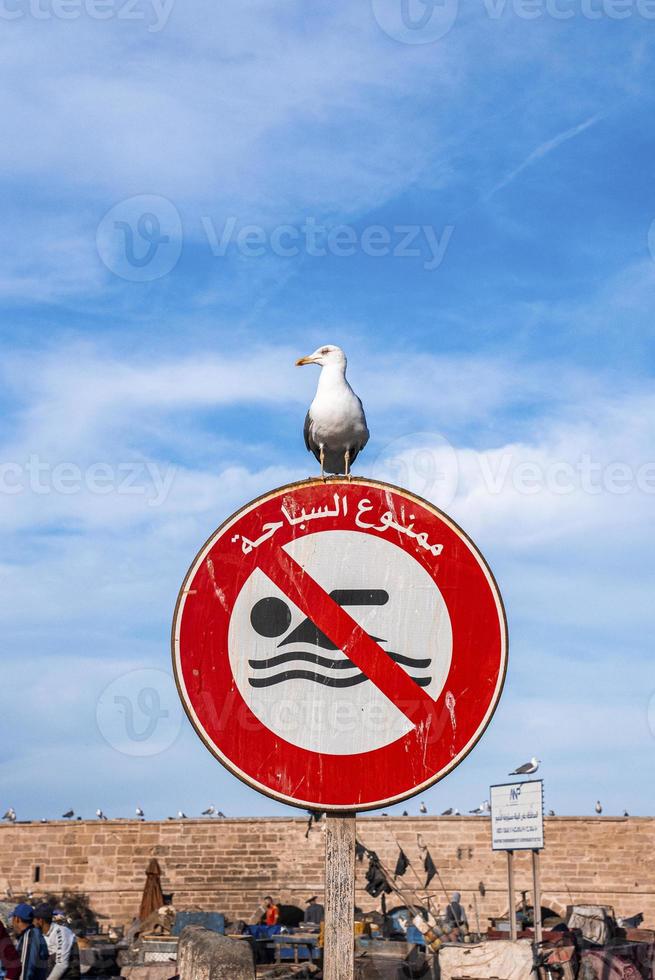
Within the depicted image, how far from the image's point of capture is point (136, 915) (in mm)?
24422

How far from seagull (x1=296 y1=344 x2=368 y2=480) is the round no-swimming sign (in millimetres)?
1286

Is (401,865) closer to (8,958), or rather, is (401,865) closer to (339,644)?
(8,958)

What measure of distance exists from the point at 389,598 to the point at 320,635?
173 mm

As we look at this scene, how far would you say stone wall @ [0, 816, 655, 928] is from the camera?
2223 cm

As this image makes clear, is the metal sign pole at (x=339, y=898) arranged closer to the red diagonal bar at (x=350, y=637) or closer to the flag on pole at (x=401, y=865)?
the red diagonal bar at (x=350, y=637)

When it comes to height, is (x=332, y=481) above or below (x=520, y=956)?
above

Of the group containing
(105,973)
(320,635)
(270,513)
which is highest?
(270,513)

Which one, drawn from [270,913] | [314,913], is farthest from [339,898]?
[270,913]

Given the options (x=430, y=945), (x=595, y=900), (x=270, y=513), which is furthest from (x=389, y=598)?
(x=595, y=900)

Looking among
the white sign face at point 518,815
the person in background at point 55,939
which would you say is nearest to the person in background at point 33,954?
the person in background at point 55,939

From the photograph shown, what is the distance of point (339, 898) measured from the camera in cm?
247

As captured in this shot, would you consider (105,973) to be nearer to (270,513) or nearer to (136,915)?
(136,915)

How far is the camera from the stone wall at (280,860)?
875 inches

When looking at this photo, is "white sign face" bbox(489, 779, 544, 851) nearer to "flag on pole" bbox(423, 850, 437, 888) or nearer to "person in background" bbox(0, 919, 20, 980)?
"person in background" bbox(0, 919, 20, 980)
